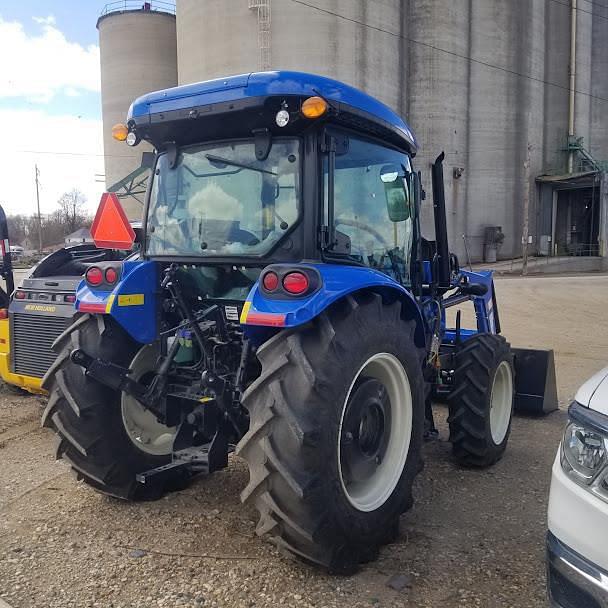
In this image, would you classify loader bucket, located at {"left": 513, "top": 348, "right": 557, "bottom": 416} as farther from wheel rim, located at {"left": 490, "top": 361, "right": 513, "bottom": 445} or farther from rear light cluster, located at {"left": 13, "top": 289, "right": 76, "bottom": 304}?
rear light cluster, located at {"left": 13, "top": 289, "right": 76, "bottom": 304}

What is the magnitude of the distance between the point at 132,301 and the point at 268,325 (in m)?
1.24

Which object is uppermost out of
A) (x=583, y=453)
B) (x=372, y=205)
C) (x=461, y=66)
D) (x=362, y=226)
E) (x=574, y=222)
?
(x=461, y=66)

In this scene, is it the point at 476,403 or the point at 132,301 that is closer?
the point at 132,301

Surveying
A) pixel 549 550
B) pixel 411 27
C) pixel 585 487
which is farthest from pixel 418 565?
pixel 411 27

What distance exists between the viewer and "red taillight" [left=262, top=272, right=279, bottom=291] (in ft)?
9.79

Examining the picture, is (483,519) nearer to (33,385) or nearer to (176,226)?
(176,226)

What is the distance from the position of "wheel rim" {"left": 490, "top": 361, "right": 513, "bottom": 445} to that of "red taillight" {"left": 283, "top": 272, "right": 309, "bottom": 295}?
2.77 meters

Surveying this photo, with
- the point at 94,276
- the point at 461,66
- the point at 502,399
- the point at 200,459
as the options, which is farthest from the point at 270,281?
the point at 461,66

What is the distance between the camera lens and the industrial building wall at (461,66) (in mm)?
29812

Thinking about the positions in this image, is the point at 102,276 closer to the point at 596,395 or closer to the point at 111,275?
the point at 111,275

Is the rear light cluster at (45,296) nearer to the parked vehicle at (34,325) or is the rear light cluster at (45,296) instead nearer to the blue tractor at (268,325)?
the parked vehicle at (34,325)

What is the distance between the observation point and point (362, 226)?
3859mm

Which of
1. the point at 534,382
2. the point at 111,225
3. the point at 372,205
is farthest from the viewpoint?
the point at 534,382

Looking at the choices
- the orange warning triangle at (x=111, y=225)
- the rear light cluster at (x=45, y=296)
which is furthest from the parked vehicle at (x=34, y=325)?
the orange warning triangle at (x=111, y=225)
